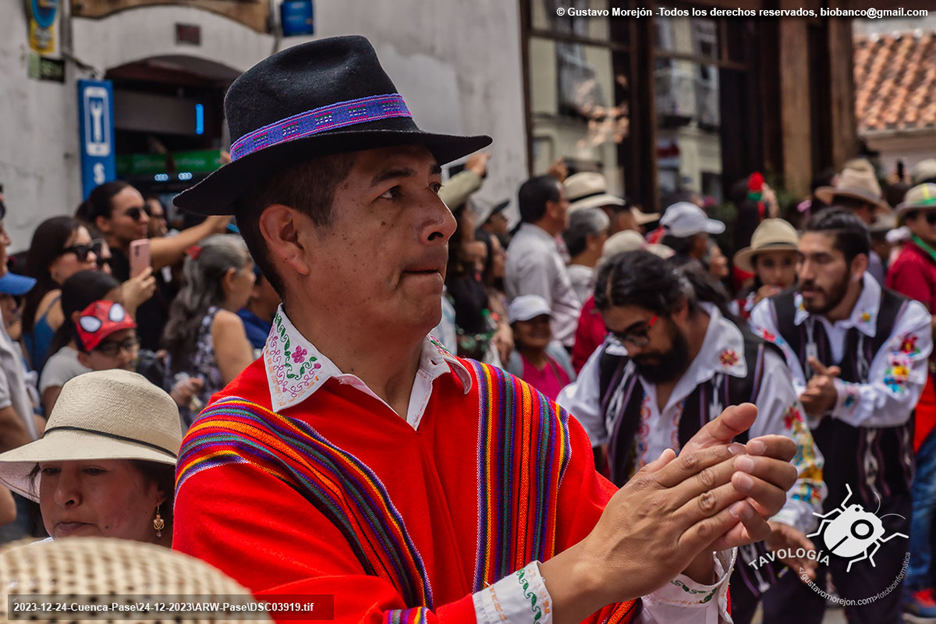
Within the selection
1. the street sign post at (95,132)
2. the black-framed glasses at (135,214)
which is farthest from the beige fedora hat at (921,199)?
the street sign post at (95,132)

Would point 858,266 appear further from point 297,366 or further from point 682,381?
point 297,366

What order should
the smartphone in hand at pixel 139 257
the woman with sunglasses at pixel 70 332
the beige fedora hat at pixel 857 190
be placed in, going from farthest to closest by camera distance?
1. the beige fedora hat at pixel 857 190
2. the smartphone in hand at pixel 139 257
3. the woman with sunglasses at pixel 70 332

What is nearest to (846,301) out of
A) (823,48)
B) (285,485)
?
(285,485)

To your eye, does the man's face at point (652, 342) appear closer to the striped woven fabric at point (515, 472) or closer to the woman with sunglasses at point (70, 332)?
the striped woven fabric at point (515, 472)

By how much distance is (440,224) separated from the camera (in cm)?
186

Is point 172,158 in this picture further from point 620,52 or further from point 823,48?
point 823,48

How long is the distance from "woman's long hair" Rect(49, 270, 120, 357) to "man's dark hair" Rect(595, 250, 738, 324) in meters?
2.10

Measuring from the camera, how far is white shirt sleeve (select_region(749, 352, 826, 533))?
152 inches

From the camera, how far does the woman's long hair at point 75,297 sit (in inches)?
180

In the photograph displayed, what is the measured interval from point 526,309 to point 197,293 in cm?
198

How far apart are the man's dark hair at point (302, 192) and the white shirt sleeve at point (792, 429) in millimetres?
2434

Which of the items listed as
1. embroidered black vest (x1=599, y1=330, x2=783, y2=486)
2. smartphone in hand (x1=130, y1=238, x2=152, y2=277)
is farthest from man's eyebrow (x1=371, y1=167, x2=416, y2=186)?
smartphone in hand (x1=130, y1=238, x2=152, y2=277)

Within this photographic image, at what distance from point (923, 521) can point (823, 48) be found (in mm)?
13416

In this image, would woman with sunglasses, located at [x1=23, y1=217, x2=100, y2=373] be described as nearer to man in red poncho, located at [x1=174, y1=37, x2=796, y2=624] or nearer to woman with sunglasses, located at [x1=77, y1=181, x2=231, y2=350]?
woman with sunglasses, located at [x1=77, y1=181, x2=231, y2=350]
